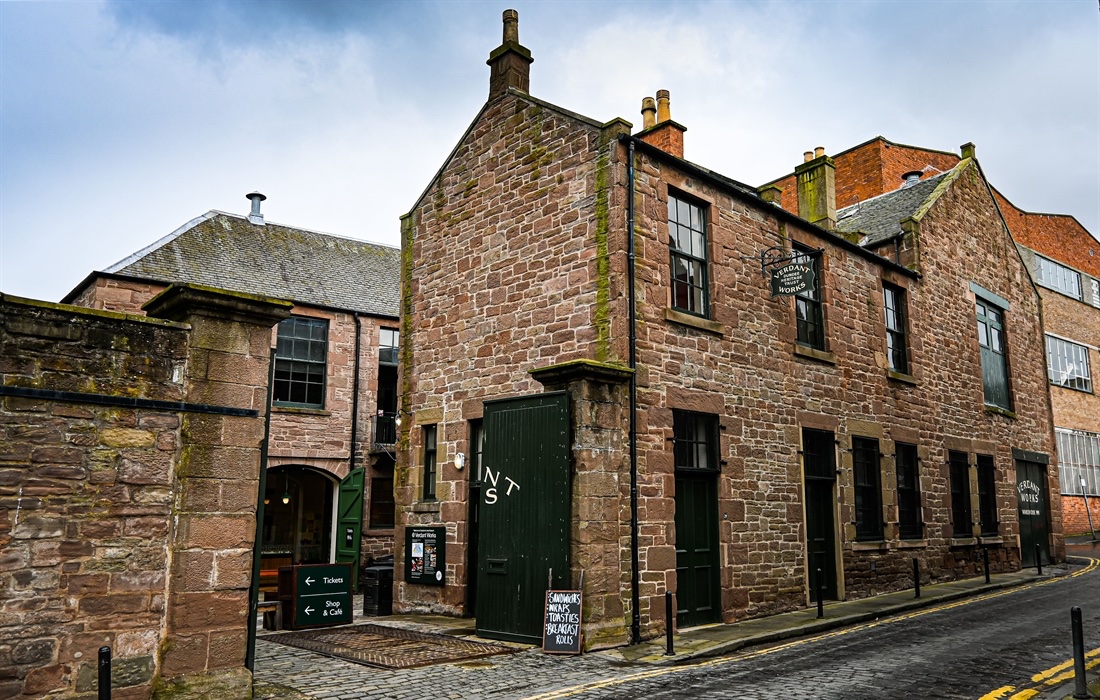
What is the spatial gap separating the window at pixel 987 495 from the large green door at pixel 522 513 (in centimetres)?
1419

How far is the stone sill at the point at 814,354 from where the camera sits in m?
15.3

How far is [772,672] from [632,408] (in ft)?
13.1

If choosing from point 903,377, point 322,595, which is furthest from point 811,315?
point 322,595

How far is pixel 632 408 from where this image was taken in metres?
11.9

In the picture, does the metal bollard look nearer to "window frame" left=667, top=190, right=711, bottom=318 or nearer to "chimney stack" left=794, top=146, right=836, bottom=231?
"window frame" left=667, top=190, right=711, bottom=318

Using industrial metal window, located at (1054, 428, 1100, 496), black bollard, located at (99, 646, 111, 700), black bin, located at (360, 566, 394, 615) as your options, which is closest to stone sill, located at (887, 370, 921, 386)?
black bin, located at (360, 566, 394, 615)

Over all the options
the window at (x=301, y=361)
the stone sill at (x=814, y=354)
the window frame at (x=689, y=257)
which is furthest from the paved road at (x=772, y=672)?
the window at (x=301, y=361)

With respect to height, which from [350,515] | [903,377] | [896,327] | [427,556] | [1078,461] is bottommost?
[427,556]

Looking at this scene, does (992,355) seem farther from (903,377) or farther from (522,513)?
(522,513)

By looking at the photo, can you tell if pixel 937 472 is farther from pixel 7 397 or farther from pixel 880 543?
pixel 7 397

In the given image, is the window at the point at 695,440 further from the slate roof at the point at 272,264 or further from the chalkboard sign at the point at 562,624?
the slate roof at the point at 272,264

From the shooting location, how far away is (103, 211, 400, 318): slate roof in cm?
2061

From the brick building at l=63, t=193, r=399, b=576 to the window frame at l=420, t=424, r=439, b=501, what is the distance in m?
4.98

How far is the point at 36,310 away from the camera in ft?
22.9
